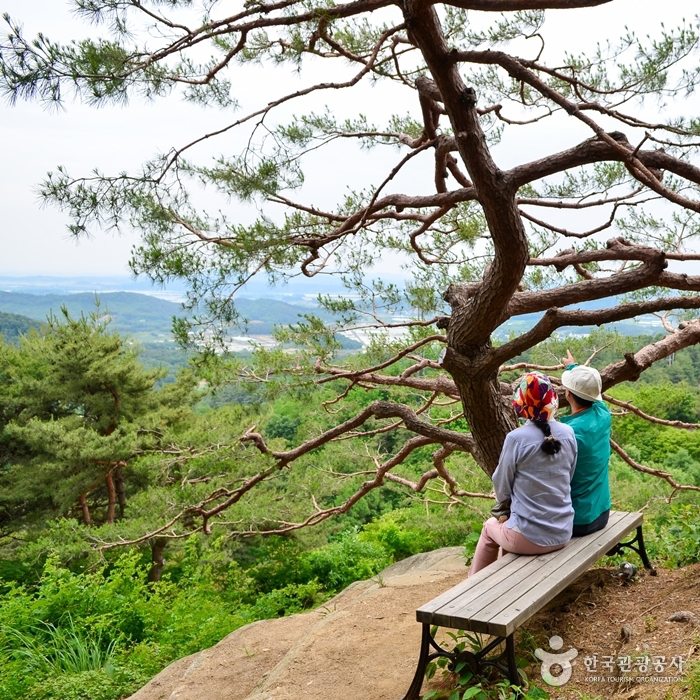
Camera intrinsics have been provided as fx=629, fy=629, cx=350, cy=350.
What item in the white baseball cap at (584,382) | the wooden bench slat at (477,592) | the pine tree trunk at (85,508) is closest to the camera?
the wooden bench slat at (477,592)

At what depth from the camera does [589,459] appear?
2.61 meters

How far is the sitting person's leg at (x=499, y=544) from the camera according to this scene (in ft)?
8.00

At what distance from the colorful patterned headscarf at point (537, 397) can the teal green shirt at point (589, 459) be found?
0.27 meters

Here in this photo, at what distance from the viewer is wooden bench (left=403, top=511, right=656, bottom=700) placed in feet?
6.32

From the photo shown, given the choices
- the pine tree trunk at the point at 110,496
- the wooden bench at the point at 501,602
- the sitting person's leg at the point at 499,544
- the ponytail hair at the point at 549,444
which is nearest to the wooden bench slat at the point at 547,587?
the wooden bench at the point at 501,602

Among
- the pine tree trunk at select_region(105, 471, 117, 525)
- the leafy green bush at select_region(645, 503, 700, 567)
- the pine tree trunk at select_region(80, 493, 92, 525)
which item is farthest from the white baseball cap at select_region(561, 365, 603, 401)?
the pine tree trunk at select_region(80, 493, 92, 525)

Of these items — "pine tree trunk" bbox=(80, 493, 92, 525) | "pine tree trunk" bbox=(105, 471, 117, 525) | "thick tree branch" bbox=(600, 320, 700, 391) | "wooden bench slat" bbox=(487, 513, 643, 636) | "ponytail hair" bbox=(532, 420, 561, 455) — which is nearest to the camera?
"wooden bench slat" bbox=(487, 513, 643, 636)

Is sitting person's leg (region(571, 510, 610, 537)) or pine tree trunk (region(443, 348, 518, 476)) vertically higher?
pine tree trunk (region(443, 348, 518, 476))

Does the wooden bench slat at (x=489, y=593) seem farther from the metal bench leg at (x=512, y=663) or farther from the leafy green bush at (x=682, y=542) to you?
the leafy green bush at (x=682, y=542)

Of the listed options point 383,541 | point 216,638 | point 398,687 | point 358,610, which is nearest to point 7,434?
point 383,541

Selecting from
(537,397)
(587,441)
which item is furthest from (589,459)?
(537,397)

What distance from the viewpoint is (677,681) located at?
188 cm

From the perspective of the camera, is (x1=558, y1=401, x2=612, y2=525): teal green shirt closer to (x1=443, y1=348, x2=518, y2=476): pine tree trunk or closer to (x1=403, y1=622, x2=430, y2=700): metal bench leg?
(x1=443, y1=348, x2=518, y2=476): pine tree trunk

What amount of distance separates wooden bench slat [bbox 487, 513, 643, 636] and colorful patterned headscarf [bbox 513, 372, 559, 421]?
545 millimetres
